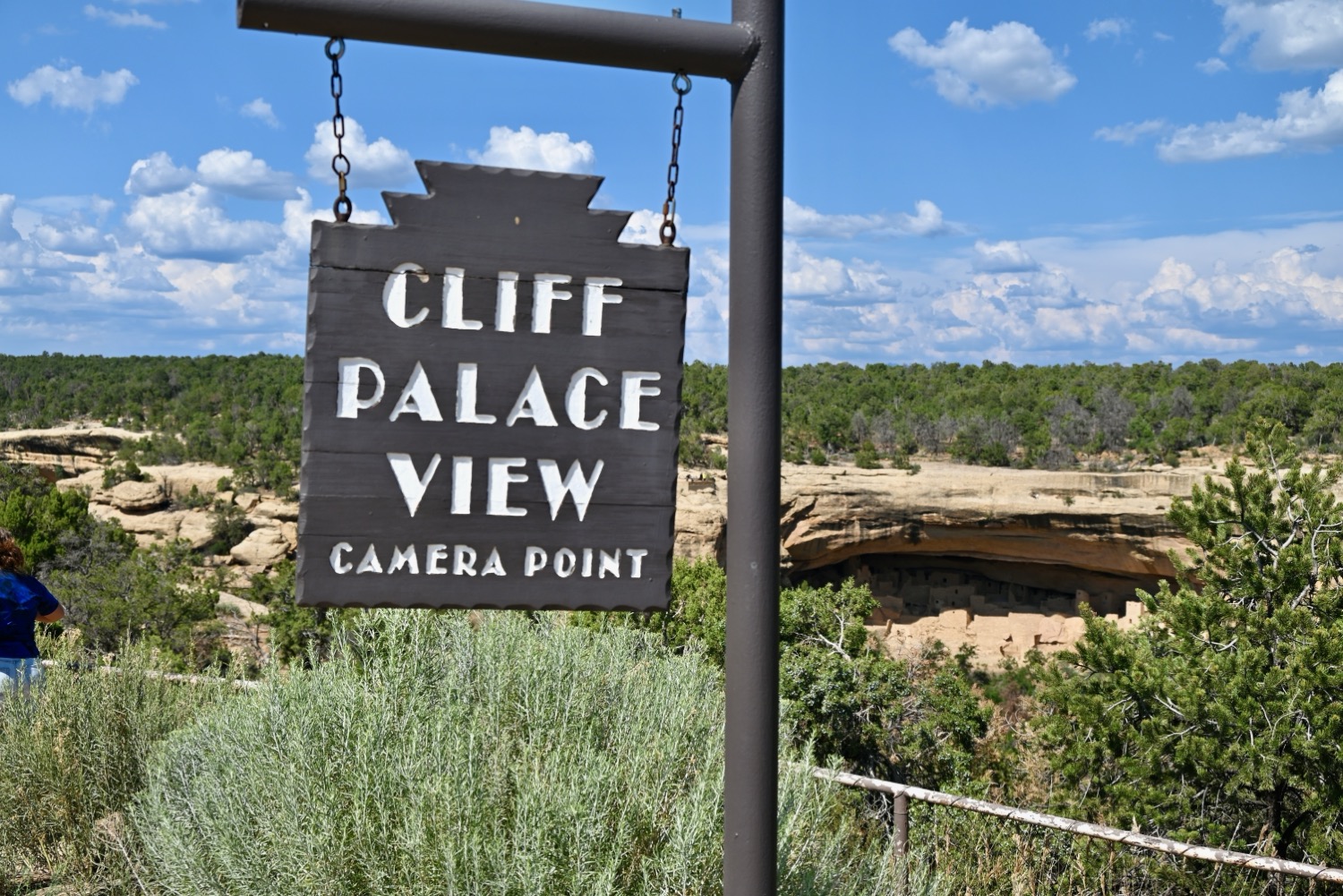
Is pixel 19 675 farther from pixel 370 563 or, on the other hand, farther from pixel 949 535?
pixel 949 535

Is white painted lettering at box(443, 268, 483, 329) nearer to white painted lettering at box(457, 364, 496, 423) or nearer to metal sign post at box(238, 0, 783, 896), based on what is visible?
white painted lettering at box(457, 364, 496, 423)

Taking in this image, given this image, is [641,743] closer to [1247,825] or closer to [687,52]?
[687,52]

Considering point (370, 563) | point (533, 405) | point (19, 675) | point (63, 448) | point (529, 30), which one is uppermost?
point (63, 448)

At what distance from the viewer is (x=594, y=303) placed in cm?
188

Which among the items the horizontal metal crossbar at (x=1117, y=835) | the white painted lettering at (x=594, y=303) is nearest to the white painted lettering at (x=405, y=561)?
the white painted lettering at (x=594, y=303)

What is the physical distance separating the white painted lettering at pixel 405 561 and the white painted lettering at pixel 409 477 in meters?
0.06

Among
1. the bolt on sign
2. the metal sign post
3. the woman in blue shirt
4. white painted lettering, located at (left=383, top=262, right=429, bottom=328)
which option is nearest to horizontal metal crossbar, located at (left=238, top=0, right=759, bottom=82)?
the metal sign post

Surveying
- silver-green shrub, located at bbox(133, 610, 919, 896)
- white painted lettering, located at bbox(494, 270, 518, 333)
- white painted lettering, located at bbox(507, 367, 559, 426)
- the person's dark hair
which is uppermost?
white painted lettering, located at bbox(494, 270, 518, 333)

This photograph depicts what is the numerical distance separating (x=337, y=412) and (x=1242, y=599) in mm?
7124

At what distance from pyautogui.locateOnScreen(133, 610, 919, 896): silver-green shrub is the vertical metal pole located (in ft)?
2.72

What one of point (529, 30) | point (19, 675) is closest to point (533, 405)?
point (529, 30)

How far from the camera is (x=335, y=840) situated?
2.82 meters

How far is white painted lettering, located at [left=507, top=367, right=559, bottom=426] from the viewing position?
1.85 meters

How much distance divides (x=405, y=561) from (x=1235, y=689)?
246 inches
